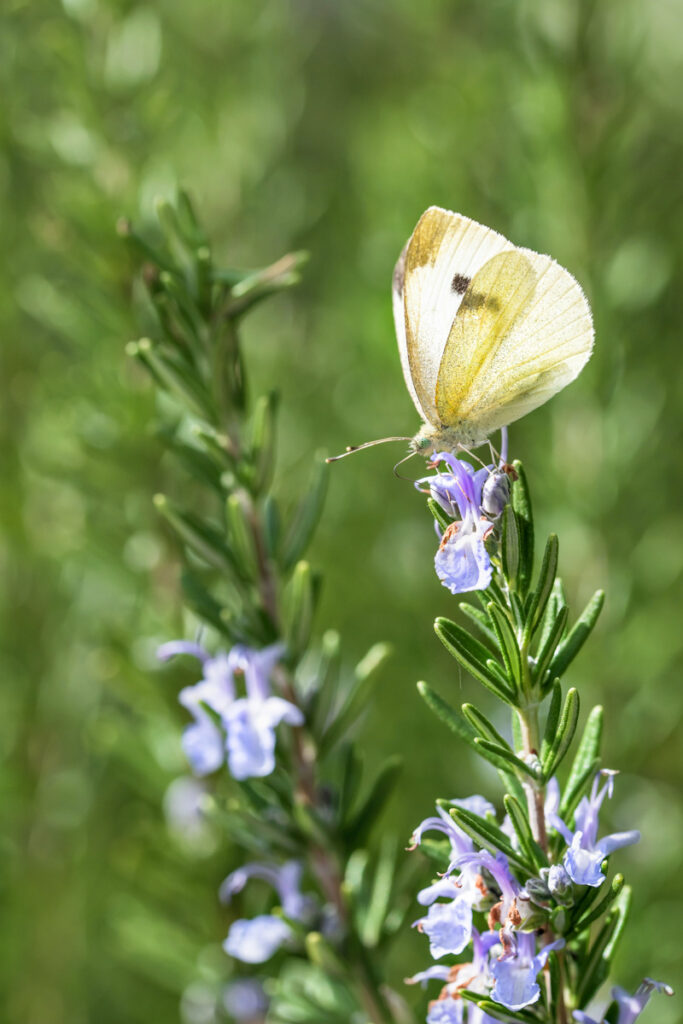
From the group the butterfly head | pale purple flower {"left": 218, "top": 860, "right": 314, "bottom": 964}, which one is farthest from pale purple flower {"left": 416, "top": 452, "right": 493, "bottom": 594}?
pale purple flower {"left": 218, "top": 860, "right": 314, "bottom": 964}

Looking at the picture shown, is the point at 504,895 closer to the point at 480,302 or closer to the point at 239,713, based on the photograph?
the point at 239,713

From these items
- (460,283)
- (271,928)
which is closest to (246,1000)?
Answer: (271,928)

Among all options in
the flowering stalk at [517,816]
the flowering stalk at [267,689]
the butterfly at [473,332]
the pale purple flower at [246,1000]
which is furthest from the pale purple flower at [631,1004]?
the pale purple flower at [246,1000]

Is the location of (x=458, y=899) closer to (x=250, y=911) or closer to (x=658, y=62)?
(x=250, y=911)

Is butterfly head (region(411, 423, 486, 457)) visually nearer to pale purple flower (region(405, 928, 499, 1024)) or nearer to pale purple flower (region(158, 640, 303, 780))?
pale purple flower (region(158, 640, 303, 780))

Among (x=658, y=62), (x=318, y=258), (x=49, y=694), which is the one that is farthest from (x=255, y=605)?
(x=658, y=62)

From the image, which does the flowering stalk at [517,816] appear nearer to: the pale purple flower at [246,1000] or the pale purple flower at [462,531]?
the pale purple flower at [462,531]
